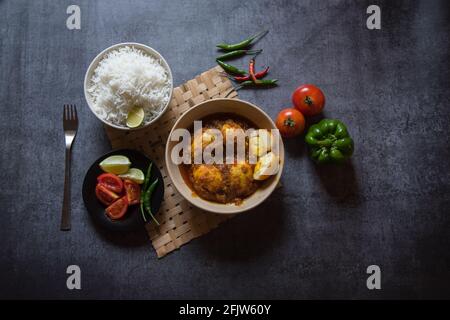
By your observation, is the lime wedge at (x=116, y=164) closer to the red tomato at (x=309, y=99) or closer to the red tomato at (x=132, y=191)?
the red tomato at (x=132, y=191)

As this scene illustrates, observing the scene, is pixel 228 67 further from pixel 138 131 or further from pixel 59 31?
pixel 59 31

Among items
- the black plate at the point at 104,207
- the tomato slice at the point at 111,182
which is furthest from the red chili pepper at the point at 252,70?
the tomato slice at the point at 111,182

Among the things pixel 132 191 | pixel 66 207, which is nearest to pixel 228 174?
pixel 132 191

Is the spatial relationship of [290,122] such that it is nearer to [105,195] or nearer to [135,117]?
[135,117]

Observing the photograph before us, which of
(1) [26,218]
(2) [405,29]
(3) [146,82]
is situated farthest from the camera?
(2) [405,29]

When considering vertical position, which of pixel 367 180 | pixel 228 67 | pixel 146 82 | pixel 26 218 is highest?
pixel 228 67

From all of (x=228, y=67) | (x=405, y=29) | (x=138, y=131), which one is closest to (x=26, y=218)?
(x=138, y=131)

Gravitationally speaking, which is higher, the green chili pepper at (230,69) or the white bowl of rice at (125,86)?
the green chili pepper at (230,69)
